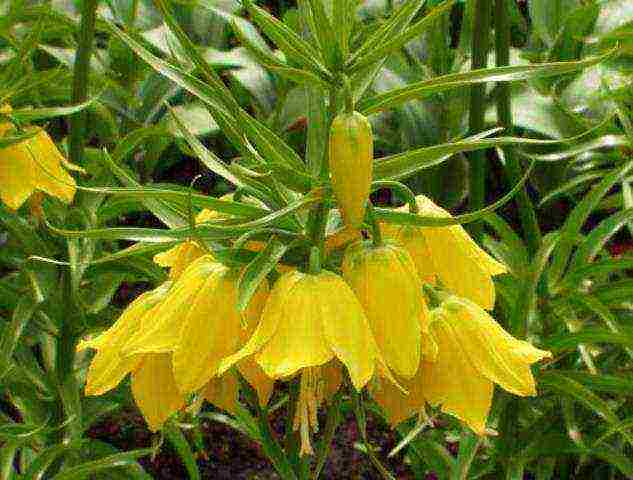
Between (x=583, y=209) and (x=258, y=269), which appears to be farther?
(x=583, y=209)

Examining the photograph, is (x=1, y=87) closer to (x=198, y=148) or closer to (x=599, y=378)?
(x=198, y=148)

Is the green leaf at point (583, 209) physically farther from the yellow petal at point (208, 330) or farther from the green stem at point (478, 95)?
the yellow petal at point (208, 330)

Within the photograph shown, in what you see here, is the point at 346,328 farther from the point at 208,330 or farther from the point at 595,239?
the point at 595,239

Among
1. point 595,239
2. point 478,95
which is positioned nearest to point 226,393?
point 478,95

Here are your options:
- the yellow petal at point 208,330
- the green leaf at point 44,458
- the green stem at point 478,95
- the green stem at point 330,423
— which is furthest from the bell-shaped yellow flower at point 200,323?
the green leaf at point 44,458

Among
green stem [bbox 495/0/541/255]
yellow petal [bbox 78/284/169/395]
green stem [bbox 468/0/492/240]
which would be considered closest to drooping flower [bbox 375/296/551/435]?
yellow petal [bbox 78/284/169/395]
